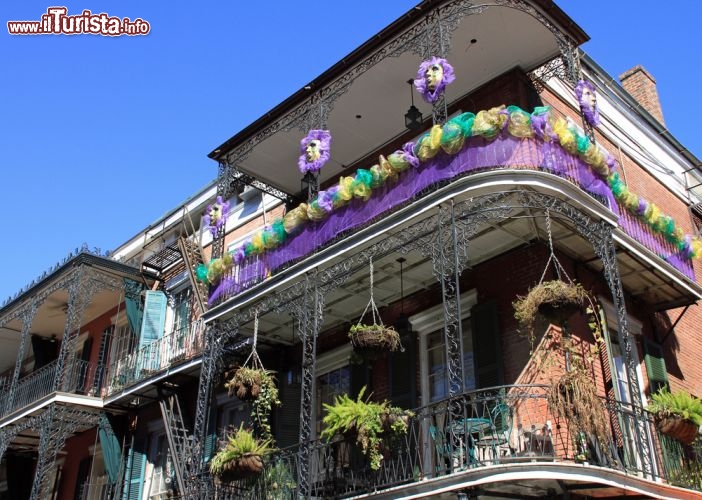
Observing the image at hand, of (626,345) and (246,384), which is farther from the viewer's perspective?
(246,384)

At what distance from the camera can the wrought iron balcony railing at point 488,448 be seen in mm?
8773

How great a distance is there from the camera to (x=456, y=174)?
33.8 feet

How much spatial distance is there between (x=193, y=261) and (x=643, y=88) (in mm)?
11379

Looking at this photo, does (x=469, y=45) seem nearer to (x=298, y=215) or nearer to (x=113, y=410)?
(x=298, y=215)

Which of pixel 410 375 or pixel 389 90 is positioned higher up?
pixel 389 90

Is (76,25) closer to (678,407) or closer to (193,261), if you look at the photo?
(193,261)

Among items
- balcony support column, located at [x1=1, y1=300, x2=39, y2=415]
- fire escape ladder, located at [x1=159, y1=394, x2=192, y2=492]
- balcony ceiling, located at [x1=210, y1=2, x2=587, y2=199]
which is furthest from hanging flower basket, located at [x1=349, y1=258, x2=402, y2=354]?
balcony support column, located at [x1=1, y1=300, x2=39, y2=415]

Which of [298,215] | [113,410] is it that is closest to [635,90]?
[298,215]

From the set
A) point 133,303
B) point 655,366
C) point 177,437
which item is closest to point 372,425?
point 655,366

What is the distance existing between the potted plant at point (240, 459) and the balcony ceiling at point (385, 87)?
18.0 ft

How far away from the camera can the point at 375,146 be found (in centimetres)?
1545

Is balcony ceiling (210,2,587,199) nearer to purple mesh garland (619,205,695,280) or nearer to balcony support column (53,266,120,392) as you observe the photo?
purple mesh garland (619,205,695,280)

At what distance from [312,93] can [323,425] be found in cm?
593

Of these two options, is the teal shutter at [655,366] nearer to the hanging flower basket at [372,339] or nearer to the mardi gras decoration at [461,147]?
the mardi gras decoration at [461,147]
